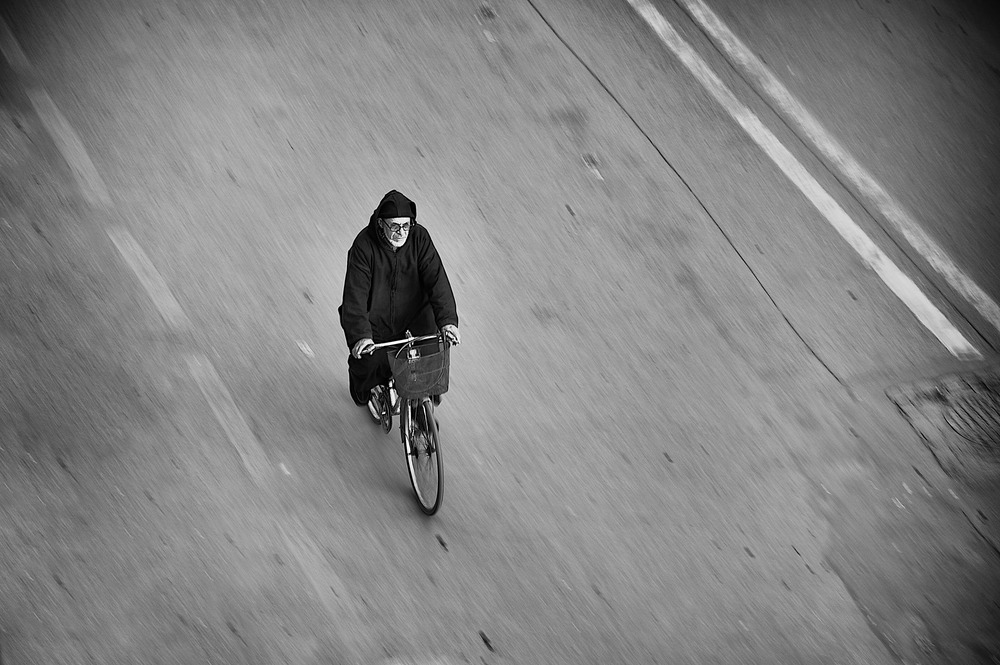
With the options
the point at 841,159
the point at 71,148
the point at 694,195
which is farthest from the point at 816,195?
the point at 71,148

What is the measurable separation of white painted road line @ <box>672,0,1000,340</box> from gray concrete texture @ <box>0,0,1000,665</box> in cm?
19

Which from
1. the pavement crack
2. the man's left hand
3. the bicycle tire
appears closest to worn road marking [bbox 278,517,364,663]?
the bicycle tire

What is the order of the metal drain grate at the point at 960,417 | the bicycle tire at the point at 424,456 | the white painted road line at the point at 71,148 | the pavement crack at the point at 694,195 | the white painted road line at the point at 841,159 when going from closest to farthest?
the bicycle tire at the point at 424,456
the metal drain grate at the point at 960,417
the pavement crack at the point at 694,195
the white painted road line at the point at 71,148
the white painted road line at the point at 841,159

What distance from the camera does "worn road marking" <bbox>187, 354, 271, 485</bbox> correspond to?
6.64 meters

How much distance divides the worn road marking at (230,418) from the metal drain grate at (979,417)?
17.9ft

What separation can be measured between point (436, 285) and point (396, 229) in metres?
0.53

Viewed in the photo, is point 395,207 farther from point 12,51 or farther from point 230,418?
point 12,51

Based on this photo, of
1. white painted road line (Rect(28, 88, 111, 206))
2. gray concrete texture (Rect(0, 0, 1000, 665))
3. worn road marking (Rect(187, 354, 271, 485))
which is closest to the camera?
gray concrete texture (Rect(0, 0, 1000, 665))

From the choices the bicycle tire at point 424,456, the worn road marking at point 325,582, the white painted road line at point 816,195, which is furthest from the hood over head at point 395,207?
the white painted road line at point 816,195

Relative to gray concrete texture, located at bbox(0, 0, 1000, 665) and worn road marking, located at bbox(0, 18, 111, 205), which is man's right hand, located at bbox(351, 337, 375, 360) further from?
worn road marking, located at bbox(0, 18, 111, 205)

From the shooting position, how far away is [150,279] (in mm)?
7609

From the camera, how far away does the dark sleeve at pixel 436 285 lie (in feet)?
20.7

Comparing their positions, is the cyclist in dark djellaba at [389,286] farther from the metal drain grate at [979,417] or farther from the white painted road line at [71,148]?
the metal drain grate at [979,417]

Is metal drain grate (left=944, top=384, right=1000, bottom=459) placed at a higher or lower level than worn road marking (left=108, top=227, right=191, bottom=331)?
higher
